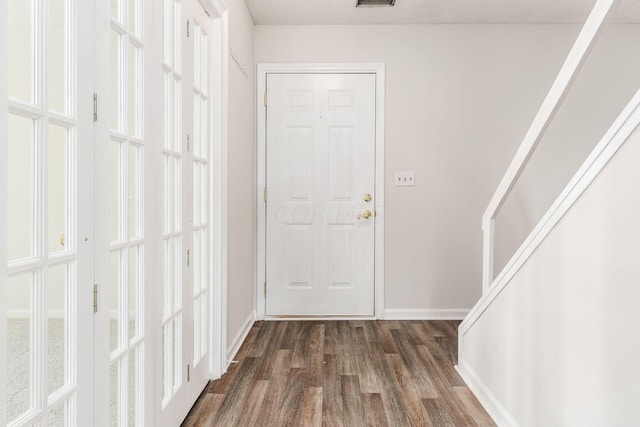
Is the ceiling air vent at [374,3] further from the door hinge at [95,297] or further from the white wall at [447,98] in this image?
the door hinge at [95,297]

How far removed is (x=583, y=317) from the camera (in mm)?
1424

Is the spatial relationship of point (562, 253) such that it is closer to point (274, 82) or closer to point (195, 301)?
point (195, 301)

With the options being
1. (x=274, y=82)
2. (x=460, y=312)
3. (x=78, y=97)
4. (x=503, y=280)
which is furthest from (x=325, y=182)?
(x=78, y=97)

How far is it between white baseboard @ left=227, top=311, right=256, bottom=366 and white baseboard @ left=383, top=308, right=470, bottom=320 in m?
1.09

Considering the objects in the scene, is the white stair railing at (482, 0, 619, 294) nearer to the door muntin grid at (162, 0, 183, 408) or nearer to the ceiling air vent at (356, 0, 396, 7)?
the door muntin grid at (162, 0, 183, 408)

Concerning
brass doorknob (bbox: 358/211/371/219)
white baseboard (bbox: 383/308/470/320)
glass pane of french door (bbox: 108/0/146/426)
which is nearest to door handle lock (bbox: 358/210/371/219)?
brass doorknob (bbox: 358/211/371/219)

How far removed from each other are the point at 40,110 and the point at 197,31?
144 centimetres

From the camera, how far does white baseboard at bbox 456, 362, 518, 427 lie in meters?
1.99

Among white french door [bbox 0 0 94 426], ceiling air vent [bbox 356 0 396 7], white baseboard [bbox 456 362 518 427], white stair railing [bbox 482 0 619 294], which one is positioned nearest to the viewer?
white french door [bbox 0 0 94 426]

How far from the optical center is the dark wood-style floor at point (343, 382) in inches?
83.2

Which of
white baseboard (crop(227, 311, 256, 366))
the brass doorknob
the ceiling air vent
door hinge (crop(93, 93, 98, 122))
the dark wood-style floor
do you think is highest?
the ceiling air vent

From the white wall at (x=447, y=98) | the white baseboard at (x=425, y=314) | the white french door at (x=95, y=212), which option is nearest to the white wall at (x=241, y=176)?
the white wall at (x=447, y=98)

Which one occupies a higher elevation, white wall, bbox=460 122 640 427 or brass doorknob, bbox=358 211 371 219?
brass doorknob, bbox=358 211 371 219

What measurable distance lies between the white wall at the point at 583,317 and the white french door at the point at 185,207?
143 cm
